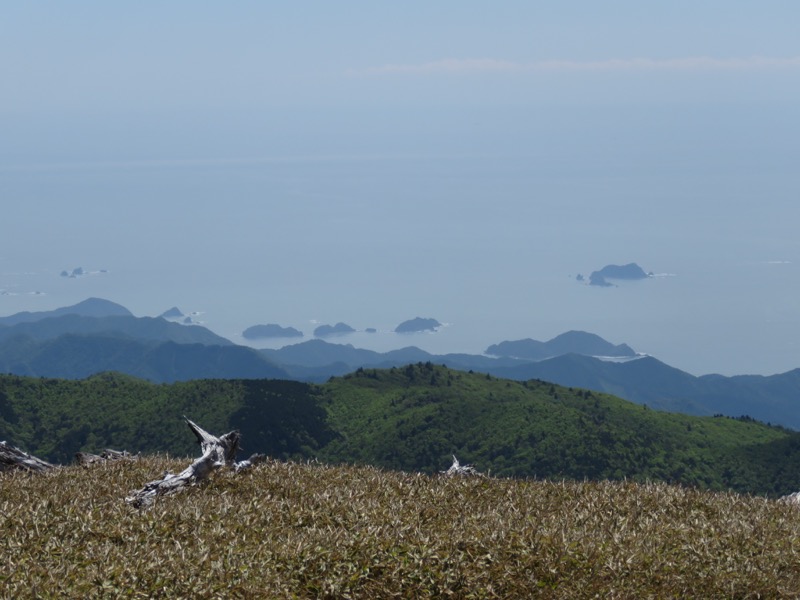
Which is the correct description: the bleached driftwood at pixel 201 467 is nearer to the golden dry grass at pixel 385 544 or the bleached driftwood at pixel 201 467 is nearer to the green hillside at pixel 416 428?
the golden dry grass at pixel 385 544

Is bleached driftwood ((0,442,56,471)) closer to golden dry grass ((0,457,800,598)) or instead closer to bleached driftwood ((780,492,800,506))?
golden dry grass ((0,457,800,598))

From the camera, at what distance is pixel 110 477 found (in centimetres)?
1698

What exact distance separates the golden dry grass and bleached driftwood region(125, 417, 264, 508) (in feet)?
0.92

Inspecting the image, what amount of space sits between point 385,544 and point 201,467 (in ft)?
17.4

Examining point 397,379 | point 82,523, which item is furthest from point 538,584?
point 397,379

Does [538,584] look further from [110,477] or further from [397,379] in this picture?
[397,379]

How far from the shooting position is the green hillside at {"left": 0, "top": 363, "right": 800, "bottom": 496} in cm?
11462

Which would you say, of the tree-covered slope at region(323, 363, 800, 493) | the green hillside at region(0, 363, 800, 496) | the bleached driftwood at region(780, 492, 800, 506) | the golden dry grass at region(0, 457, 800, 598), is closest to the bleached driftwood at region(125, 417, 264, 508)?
the golden dry grass at region(0, 457, 800, 598)

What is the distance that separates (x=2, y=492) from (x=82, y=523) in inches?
128

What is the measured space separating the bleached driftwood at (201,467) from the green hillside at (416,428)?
9237cm

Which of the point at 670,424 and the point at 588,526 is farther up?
the point at 588,526

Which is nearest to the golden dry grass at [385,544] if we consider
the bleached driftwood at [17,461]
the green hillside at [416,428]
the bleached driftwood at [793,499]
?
the bleached driftwood at [793,499]

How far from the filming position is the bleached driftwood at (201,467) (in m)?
15.0

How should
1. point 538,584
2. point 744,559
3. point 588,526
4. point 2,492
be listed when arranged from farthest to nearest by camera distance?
1. point 2,492
2. point 588,526
3. point 744,559
4. point 538,584
